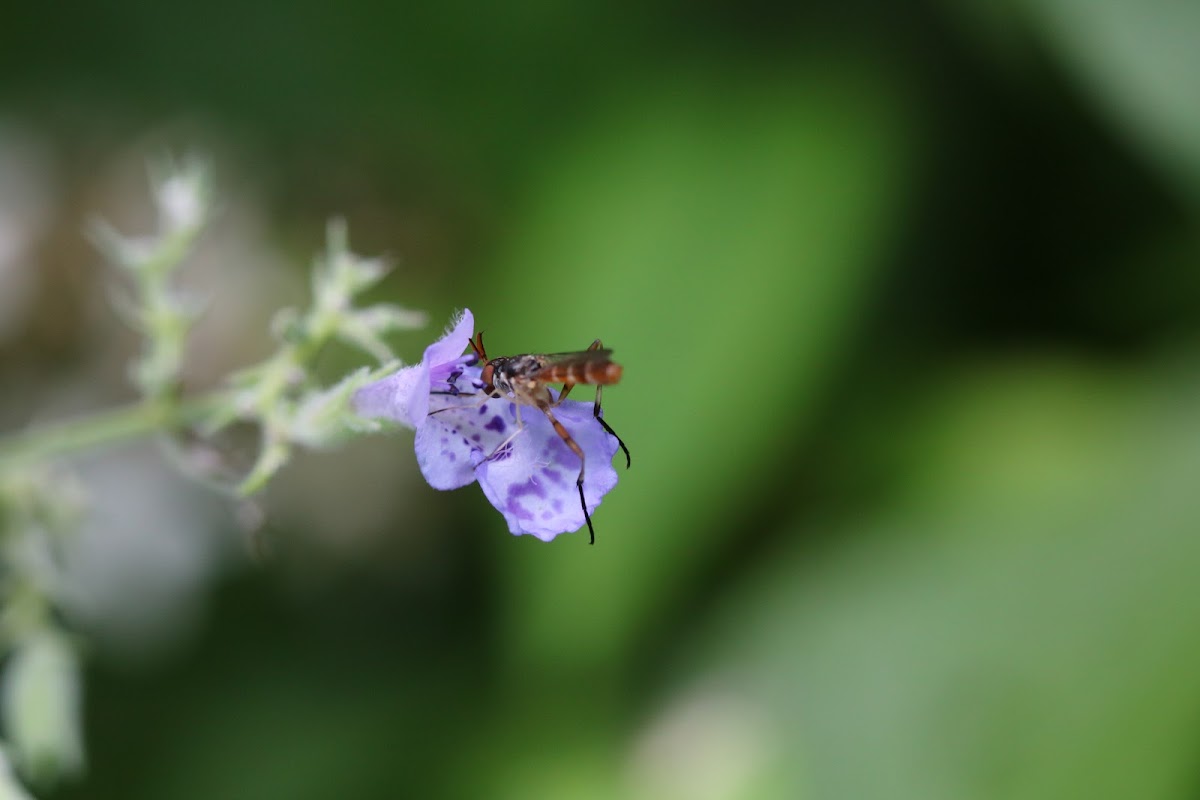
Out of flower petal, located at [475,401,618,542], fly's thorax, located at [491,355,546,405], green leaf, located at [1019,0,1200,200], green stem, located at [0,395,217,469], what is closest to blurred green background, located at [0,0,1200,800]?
green leaf, located at [1019,0,1200,200]

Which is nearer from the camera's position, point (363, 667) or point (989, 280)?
point (363, 667)

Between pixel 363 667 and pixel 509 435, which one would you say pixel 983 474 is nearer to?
→ pixel 363 667

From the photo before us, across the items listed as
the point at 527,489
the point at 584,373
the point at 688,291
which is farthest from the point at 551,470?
the point at 688,291

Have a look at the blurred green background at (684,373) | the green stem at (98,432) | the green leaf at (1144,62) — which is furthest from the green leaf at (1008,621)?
the green stem at (98,432)

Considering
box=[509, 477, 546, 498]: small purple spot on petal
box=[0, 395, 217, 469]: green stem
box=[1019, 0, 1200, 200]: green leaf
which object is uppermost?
box=[1019, 0, 1200, 200]: green leaf

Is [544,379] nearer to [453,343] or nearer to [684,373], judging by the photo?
[453,343]

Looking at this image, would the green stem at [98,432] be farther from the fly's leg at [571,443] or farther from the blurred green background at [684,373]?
the blurred green background at [684,373]

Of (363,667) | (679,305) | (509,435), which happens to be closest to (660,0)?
(679,305)

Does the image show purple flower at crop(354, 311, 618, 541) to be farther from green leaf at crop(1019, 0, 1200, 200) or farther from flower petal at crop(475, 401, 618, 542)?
green leaf at crop(1019, 0, 1200, 200)
